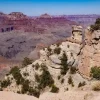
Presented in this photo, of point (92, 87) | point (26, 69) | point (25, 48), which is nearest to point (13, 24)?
point (25, 48)

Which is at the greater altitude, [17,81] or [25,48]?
[17,81]

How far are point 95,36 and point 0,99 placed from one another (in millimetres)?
10870

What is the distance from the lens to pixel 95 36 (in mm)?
29844

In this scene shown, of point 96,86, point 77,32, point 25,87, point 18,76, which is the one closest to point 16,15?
point 18,76

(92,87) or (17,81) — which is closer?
(92,87)

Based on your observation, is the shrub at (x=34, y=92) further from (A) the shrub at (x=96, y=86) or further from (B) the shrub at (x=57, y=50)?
(A) the shrub at (x=96, y=86)

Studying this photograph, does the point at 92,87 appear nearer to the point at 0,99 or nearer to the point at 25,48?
the point at 0,99

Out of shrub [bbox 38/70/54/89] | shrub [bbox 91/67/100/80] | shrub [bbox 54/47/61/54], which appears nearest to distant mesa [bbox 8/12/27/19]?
shrub [bbox 54/47/61/54]

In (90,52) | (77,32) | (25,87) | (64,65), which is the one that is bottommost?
(25,87)

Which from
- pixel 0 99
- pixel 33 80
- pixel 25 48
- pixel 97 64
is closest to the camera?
pixel 0 99

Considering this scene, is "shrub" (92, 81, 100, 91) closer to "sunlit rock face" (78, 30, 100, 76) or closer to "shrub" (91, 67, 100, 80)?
"shrub" (91, 67, 100, 80)

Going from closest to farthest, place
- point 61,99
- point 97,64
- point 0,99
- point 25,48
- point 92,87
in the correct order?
point 61,99, point 92,87, point 0,99, point 97,64, point 25,48

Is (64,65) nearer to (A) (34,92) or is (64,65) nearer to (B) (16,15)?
(A) (34,92)

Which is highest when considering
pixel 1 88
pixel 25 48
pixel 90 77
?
pixel 90 77
